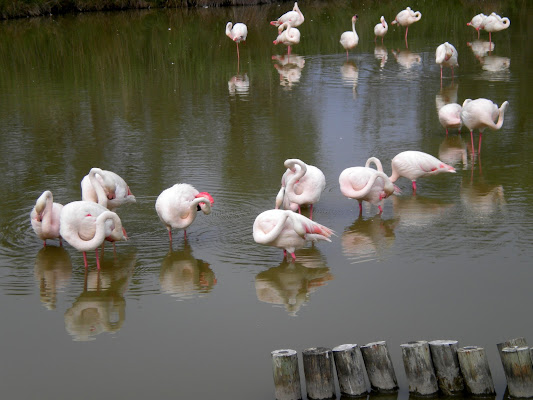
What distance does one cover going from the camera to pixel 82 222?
7117mm

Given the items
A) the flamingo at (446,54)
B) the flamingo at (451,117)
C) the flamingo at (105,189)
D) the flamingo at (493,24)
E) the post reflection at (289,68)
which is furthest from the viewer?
the flamingo at (493,24)

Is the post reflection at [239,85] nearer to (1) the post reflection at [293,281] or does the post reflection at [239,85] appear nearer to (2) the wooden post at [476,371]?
(1) the post reflection at [293,281]

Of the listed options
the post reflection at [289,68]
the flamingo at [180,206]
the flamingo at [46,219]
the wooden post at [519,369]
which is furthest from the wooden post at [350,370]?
the post reflection at [289,68]

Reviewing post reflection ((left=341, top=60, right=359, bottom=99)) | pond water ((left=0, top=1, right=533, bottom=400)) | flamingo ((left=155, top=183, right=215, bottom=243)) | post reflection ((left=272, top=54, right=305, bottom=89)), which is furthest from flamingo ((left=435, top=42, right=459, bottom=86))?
flamingo ((left=155, top=183, right=215, bottom=243))

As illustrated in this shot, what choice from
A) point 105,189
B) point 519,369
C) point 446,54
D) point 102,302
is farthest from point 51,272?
point 446,54

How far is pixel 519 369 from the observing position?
4.75 metres

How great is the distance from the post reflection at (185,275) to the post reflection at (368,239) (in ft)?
4.19

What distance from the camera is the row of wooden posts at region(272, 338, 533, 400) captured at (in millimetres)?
4836

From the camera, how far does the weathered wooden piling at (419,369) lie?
488 cm

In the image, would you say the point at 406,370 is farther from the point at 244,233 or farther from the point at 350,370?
the point at 244,233

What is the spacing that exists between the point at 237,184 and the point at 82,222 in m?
2.74

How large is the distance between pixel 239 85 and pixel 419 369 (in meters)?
11.8

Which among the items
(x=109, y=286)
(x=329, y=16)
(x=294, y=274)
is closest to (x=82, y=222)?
(x=109, y=286)

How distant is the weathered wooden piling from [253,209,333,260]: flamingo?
2.23 meters
